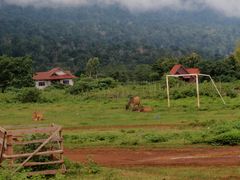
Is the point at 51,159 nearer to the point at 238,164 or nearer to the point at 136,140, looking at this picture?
the point at 238,164

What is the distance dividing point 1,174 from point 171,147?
10.1 m

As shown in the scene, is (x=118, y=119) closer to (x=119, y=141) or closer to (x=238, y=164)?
(x=119, y=141)

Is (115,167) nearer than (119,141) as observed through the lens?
Yes

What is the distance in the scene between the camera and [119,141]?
2464 cm

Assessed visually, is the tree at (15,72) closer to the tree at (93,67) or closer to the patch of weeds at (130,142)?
the tree at (93,67)

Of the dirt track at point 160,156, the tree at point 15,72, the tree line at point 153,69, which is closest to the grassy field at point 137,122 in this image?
the dirt track at point 160,156

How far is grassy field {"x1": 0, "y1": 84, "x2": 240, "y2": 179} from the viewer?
1719cm

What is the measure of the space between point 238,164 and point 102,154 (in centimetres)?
607

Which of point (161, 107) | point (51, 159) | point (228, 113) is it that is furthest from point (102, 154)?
point (161, 107)

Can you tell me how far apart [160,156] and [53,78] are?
86.0 metres

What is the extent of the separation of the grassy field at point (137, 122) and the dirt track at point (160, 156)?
109cm

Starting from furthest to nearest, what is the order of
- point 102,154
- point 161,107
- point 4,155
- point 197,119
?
point 161,107 → point 197,119 → point 102,154 → point 4,155

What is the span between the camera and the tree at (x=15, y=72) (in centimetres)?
7931

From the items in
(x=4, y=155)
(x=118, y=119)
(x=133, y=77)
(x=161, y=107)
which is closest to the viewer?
(x=4, y=155)
